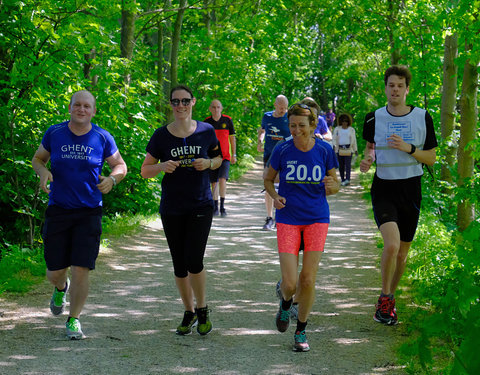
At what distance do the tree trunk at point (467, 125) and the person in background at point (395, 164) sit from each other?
3.85 m

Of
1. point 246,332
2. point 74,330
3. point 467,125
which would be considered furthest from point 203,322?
point 467,125

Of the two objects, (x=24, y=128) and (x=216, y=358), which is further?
(x=24, y=128)

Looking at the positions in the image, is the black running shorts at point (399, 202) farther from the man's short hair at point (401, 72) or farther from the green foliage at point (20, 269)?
the green foliage at point (20, 269)

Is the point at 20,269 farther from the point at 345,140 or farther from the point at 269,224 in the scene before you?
the point at 345,140

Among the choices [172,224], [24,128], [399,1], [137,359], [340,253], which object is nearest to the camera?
[137,359]

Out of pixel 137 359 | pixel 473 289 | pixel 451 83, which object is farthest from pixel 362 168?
pixel 451 83

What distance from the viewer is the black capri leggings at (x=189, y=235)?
5969 millimetres

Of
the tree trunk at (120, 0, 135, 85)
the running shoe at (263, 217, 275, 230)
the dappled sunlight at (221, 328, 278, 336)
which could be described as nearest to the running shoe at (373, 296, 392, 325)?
the dappled sunlight at (221, 328, 278, 336)

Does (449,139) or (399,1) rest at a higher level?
(399,1)

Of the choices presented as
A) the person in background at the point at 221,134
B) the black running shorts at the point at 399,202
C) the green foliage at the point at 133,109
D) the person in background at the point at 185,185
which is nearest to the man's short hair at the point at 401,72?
the black running shorts at the point at 399,202

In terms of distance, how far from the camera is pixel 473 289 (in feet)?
11.2

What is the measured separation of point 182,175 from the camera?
5.93m

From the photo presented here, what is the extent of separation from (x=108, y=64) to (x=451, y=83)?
568cm

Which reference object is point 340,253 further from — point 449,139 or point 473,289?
point 473,289
